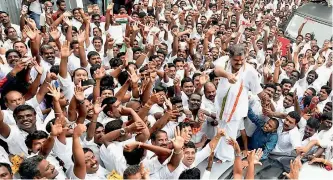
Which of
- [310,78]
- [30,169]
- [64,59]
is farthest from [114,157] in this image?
[310,78]

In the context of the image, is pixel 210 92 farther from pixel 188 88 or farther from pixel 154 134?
pixel 154 134

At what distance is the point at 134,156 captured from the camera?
3299 mm

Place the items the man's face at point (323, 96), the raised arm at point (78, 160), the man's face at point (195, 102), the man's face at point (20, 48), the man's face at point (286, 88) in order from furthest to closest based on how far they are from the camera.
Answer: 1. the man's face at point (323, 96)
2. the man's face at point (286, 88)
3. the man's face at point (20, 48)
4. the man's face at point (195, 102)
5. the raised arm at point (78, 160)

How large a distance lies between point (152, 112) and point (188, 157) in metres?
1.19

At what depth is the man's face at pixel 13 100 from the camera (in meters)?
3.61

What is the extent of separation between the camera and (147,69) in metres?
5.14

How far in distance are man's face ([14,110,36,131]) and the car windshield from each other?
274 inches

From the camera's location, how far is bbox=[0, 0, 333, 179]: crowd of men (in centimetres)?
319

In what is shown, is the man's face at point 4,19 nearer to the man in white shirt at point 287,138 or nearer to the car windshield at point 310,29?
the man in white shirt at point 287,138

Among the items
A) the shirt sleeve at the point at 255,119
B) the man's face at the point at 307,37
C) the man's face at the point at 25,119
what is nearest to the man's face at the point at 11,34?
the man's face at the point at 25,119

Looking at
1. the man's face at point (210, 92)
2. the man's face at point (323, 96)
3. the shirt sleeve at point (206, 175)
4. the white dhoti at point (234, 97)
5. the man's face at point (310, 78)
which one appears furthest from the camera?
the man's face at point (310, 78)

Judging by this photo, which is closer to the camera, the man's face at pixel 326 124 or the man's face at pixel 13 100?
the man's face at pixel 13 100

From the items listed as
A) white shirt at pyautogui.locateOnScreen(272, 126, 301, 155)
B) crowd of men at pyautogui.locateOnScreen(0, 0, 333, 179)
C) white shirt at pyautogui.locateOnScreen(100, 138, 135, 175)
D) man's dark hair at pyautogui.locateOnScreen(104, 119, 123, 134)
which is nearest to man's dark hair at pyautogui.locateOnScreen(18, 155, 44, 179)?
crowd of men at pyautogui.locateOnScreen(0, 0, 333, 179)

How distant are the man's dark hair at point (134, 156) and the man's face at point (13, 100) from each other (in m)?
1.21
